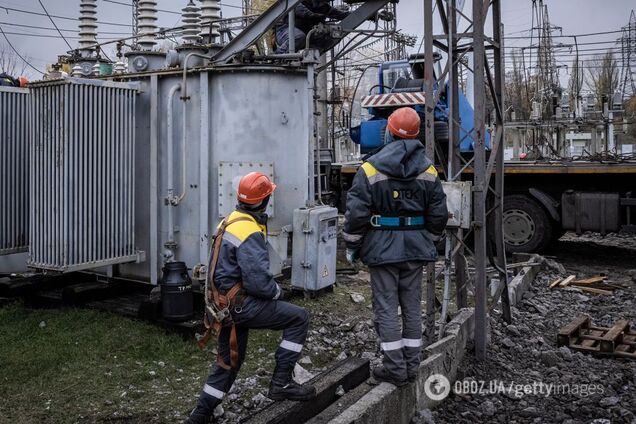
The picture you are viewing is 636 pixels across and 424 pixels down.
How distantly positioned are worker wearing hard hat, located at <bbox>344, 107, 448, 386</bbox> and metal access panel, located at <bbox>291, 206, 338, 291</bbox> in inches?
89.5

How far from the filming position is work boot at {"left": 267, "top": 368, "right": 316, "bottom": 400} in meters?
4.56

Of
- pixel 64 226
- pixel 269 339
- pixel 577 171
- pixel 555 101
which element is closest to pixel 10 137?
pixel 64 226

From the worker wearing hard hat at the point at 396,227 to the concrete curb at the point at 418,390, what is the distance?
17 cm

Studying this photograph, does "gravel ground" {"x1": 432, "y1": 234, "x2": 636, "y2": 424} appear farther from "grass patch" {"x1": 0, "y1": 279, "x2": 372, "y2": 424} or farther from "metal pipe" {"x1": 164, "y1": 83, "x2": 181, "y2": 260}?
"metal pipe" {"x1": 164, "y1": 83, "x2": 181, "y2": 260}

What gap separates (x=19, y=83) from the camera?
7.98 meters

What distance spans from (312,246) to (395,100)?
528cm

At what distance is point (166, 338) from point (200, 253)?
1031 millimetres

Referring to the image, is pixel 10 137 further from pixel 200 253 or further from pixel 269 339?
pixel 269 339

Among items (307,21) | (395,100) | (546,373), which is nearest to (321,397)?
(546,373)

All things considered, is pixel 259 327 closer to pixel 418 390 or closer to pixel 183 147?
pixel 418 390

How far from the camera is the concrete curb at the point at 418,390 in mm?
4340

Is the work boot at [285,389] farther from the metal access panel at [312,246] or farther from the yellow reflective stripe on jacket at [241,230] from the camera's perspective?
the metal access panel at [312,246]

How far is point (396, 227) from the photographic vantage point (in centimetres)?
486

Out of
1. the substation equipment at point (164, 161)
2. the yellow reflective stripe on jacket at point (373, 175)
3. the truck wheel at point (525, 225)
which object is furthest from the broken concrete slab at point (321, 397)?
the truck wheel at point (525, 225)
